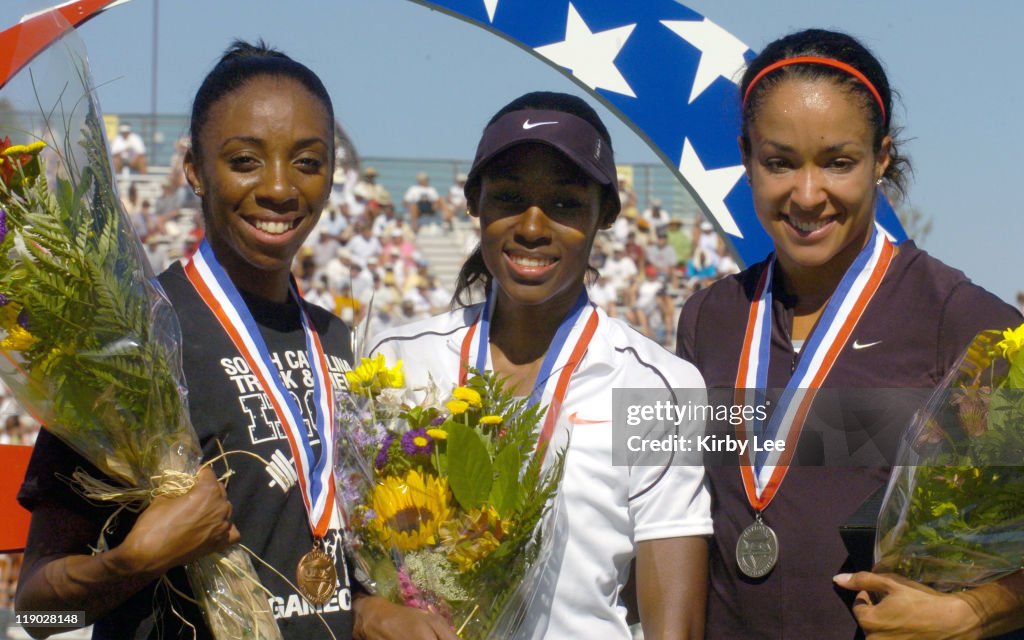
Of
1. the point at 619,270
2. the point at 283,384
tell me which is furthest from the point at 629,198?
the point at 283,384

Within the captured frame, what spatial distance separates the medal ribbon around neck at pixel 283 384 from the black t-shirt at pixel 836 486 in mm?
990

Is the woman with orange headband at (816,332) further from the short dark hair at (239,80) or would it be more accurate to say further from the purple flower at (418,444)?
the short dark hair at (239,80)

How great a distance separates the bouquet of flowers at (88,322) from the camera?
2.63m

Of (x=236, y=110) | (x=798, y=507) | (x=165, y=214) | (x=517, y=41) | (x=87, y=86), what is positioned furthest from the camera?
(x=165, y=214)

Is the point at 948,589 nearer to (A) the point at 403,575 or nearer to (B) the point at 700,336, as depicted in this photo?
(B) the point at 700,336

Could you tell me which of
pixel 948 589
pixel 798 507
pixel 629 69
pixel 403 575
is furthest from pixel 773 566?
pixel 629 69

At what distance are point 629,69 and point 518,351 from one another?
1878 millimetres

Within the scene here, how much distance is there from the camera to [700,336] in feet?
11.0

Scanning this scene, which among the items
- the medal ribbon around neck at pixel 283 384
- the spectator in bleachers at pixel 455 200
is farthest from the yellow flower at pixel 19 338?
the spectator in bleachers at pixel 455 200

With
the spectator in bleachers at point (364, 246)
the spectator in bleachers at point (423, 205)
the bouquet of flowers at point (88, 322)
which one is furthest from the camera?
the spectator in bleachers at point (423, 205)

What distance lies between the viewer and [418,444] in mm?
2732

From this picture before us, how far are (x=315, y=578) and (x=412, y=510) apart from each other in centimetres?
41

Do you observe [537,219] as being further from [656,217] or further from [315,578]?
[656,217]

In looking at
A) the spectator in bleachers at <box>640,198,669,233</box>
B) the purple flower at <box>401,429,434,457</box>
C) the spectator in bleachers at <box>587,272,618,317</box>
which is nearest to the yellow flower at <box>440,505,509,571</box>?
the purple flower at <box>401,429,434,457</box>
